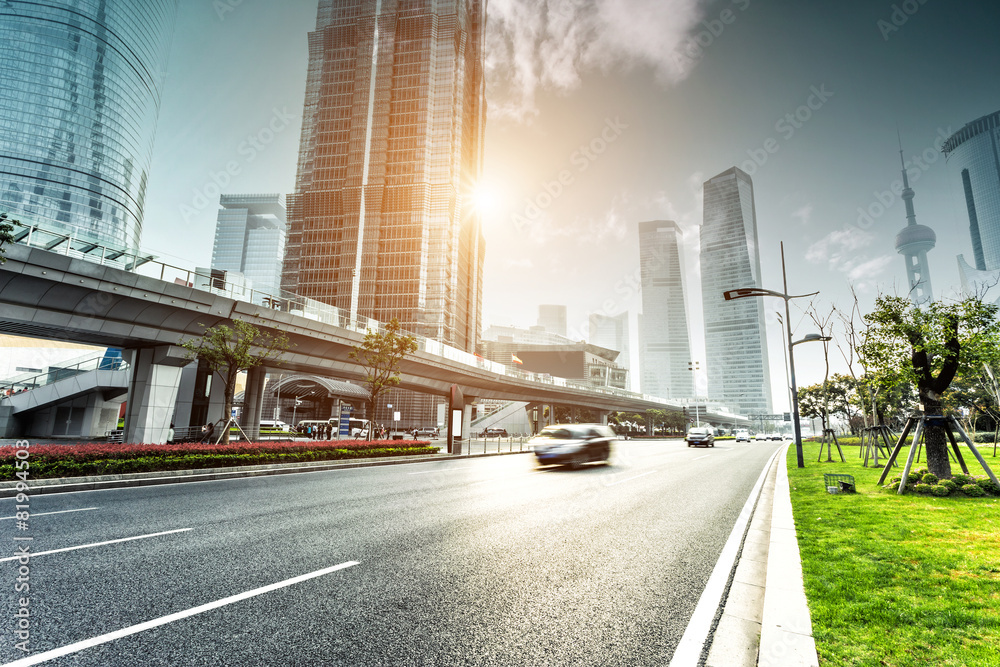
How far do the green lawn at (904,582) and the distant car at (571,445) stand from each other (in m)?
8.93

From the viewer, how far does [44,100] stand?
92750 millimetres

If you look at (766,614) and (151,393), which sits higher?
(151,393)

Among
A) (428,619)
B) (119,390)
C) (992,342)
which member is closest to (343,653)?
(428,619)

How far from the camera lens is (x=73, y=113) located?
313 ft

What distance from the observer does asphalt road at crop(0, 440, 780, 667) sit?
128 inches

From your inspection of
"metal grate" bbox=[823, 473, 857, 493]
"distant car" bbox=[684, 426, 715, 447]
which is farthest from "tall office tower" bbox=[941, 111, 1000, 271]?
"metal grate" bbox=[823, 473, 857, 493]

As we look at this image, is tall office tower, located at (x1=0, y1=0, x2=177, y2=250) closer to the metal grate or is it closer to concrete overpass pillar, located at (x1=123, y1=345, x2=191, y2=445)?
concrete overpass pillar, located at (x1=123, y1=345, x2=191, y2=445)

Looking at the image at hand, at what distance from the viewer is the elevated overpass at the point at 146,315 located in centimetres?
1880

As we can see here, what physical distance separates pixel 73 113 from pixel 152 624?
135633 millimetres

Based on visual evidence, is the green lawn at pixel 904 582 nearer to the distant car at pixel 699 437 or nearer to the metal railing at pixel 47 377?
the distant car at pixel 699 437

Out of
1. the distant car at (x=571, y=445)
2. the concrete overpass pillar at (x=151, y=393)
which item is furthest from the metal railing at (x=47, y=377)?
the distant car at (x=571, y=445)

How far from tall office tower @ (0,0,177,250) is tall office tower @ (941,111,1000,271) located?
279216mm

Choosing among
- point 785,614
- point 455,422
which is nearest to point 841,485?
point 785,614

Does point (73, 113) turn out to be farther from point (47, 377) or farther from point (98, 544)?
point (98, 544)
